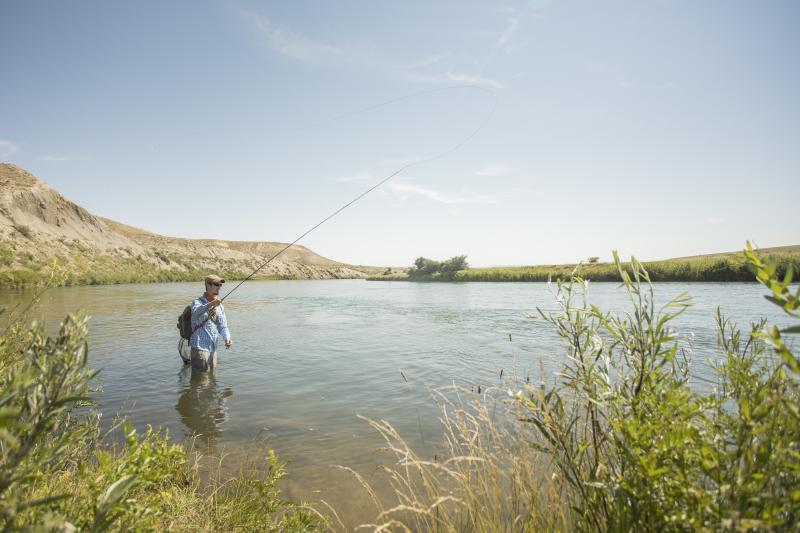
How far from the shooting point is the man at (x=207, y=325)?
340 inches

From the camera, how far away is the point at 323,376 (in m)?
9.88

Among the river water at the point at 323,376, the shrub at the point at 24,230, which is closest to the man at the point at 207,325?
the river water at the point at 323,376

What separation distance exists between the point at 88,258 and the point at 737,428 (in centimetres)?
6656

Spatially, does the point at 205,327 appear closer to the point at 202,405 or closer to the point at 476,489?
the point at 202,405

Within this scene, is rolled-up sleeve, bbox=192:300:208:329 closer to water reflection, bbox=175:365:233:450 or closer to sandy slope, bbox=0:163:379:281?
water reflection, bbox=175:365:233:450

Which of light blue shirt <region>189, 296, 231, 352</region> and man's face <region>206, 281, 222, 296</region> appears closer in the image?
light blue shirt <region>189, 296, 231, 352</region>

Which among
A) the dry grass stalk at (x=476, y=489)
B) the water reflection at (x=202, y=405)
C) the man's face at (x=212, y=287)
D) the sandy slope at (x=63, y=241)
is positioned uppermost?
the sandy slope at (x=63, y=241)

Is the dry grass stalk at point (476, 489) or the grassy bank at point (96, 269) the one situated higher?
the grassy bank at point (96, 269)

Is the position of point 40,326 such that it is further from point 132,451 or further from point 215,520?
point 215,520

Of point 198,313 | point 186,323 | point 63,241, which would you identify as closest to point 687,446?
point 198,313

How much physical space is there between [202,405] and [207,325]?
6.44ft

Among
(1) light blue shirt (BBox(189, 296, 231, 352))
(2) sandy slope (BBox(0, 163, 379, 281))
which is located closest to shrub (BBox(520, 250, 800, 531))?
(1) light blue shirt (BBox(189, 296, 231, 352))

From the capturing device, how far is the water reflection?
6.37m

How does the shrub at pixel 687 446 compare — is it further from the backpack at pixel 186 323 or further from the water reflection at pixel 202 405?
the backpack at pixel 186 323
